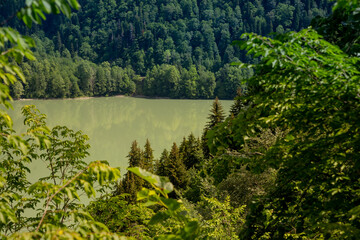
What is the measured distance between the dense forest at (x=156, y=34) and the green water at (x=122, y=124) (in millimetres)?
29981

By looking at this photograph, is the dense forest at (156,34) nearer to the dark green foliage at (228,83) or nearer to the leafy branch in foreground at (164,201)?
the dark green foliage at (228,83)

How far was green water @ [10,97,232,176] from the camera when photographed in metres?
36.8

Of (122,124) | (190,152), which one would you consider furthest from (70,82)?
(190,152)

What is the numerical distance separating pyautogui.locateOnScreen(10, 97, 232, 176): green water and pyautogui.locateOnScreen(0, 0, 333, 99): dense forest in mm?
29981

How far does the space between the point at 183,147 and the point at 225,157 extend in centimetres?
2178

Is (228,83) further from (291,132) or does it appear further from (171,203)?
(171,203)

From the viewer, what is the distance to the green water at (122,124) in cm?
3678

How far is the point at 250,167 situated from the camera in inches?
126

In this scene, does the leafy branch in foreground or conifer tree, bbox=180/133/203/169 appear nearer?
the leafy branch in foreground

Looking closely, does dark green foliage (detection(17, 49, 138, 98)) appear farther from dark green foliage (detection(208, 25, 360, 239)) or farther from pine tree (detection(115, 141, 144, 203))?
dark green foliage (detection(208, 25, 360, 239))

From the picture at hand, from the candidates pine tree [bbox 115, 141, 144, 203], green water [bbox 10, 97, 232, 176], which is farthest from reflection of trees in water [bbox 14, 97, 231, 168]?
pine tree [bbox 115, 141, 144, 203]

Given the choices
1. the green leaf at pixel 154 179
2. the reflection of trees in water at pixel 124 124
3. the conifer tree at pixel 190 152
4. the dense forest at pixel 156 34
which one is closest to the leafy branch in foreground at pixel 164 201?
the green leaf at pixel 154 179

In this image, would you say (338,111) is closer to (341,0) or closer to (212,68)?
(341,0)

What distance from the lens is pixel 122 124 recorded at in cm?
5350
